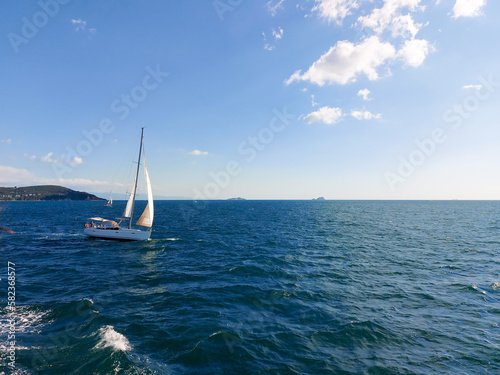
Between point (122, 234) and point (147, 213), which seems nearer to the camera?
point (147, 213)

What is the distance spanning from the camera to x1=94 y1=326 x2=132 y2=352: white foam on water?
11.4 meters

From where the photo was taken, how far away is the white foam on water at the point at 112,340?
11422 millimetres

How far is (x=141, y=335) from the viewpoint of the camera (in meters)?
12.7

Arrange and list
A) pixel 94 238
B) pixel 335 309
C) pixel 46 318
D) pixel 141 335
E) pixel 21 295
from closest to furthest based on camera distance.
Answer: pixel 141 335
pixel 46 318
pixel 335 309
pixel 21 295
pixel 94 238

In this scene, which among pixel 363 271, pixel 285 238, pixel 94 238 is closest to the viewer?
pixel 363 271

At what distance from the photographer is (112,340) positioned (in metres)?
12.0

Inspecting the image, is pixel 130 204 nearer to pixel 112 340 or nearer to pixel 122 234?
pixel 122 234

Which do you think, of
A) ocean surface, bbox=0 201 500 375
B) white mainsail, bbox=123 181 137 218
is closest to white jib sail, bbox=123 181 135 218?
white mainsail, bbox=123 181 137 218

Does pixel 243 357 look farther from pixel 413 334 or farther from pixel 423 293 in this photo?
pixel 423 293

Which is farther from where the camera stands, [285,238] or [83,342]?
[285,238]

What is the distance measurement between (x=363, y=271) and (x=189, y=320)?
18112 millimetres

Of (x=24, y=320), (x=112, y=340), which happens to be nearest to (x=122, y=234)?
(x=24, y=320)

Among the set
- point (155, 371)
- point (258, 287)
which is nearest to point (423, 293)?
point (258, 287)

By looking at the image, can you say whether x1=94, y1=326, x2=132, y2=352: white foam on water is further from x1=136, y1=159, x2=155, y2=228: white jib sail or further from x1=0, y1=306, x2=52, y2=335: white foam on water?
x1=136, y1=159, x2=155, y2=228: white jib sail
